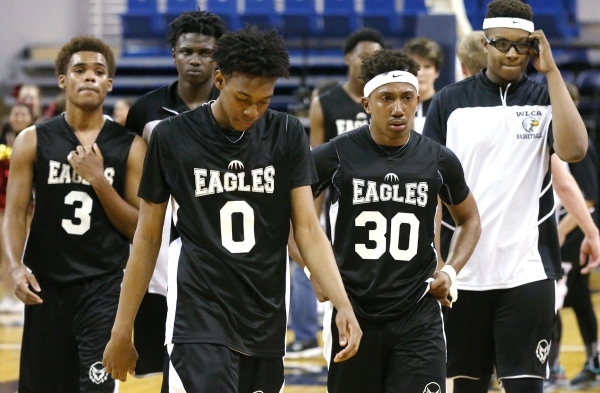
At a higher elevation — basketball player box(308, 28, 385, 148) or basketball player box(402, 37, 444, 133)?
basketball player box(402, 37, 444, 133)

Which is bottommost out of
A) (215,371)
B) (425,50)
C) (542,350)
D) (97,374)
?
(97,374)

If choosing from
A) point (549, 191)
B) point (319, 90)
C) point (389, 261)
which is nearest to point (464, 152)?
point (549, 191)

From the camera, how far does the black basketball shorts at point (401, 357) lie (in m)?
4.05

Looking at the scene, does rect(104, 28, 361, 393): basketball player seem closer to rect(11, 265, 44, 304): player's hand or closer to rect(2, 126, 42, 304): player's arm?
rect(11, 265, 44, 304): player's hand

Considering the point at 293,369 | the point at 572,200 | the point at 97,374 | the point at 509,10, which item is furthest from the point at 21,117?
the point at 509,10

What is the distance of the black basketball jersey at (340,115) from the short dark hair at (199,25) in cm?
154

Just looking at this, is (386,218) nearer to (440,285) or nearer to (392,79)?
(440,285)

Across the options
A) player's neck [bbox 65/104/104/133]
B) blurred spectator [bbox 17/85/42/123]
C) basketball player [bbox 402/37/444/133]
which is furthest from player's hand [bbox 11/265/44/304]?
blurred spectator [bbox 17/85/42/123]

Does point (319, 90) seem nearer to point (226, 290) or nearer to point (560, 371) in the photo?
point (560, 371)

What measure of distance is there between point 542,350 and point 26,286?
237cm

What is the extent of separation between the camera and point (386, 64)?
14.1ft

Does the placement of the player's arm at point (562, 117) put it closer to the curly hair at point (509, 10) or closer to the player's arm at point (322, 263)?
the curly hair at point (509, 10)

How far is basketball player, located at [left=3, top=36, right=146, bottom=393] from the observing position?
4695 mm

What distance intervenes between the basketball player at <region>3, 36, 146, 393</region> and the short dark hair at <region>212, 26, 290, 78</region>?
1.37 metres
